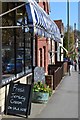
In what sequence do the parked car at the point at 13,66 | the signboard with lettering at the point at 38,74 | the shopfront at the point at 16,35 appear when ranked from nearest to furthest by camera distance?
the shopfront at the point at 16,35 < the parked car at the point at 13,66 < the signboard with lettering at the point at 38,74

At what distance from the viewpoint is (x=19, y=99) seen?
10.1 meters

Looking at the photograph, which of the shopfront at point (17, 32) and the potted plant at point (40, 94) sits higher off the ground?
the shopfront at point (17, 32)

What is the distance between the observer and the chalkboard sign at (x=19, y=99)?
9977 mm

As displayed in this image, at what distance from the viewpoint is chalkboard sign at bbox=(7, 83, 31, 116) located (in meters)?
9.98

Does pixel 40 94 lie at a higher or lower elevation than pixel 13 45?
lower

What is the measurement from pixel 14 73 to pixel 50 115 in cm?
255

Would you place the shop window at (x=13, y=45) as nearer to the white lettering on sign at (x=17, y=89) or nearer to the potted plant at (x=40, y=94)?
the potted plant at (x=40, y=94)

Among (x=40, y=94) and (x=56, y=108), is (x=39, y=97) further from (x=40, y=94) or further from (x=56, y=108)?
(x=56, y=108)

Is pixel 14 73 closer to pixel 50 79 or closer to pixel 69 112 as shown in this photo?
pixel 69 112

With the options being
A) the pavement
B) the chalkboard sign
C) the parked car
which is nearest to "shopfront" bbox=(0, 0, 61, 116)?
the parked car

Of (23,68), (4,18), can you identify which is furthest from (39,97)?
(4,18)

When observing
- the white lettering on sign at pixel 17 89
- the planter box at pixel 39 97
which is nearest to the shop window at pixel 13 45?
the planter box at pixel 39 97

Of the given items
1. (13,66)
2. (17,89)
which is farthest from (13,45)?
(17,89)

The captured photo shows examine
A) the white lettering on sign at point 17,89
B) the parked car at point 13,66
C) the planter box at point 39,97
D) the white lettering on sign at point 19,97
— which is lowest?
the planter box at point 39,97
